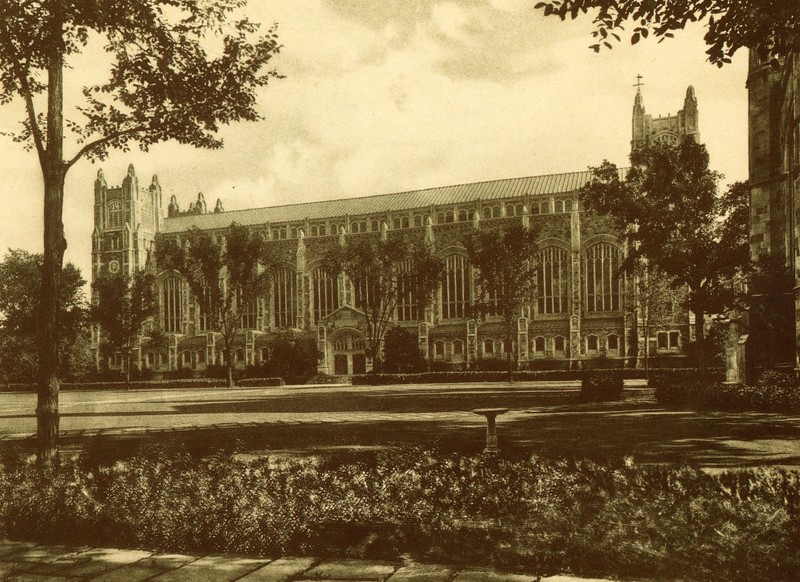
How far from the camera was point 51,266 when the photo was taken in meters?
9.22

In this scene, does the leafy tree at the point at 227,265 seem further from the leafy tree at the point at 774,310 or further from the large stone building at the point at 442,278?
the leafy tree at the point at 774,310

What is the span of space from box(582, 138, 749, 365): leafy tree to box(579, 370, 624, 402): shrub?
4152 mm

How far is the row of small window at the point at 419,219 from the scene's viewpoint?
60.2 meters

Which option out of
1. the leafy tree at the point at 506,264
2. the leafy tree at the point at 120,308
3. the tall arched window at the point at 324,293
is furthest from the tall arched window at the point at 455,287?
the leafy tree at the point at 120,308

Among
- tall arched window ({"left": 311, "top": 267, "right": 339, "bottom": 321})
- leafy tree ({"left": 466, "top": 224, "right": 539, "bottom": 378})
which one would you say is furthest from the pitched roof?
leafy tree ({"left": 466, "top": 224, "right": 539, "bottom": 378})

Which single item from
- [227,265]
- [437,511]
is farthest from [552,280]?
[437,511]

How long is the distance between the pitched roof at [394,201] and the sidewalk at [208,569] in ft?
186

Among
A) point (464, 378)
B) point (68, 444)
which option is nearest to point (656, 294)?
point (464, 378)

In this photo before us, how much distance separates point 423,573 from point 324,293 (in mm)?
61039

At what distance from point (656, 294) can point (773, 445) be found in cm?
3449

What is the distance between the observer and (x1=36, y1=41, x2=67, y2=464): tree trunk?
9016 mm

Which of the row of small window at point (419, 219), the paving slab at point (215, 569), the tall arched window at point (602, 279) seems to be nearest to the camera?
the paving slab at point (215, 569)

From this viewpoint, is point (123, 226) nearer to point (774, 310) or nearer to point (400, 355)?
point (400, 355)

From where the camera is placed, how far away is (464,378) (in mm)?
42219
